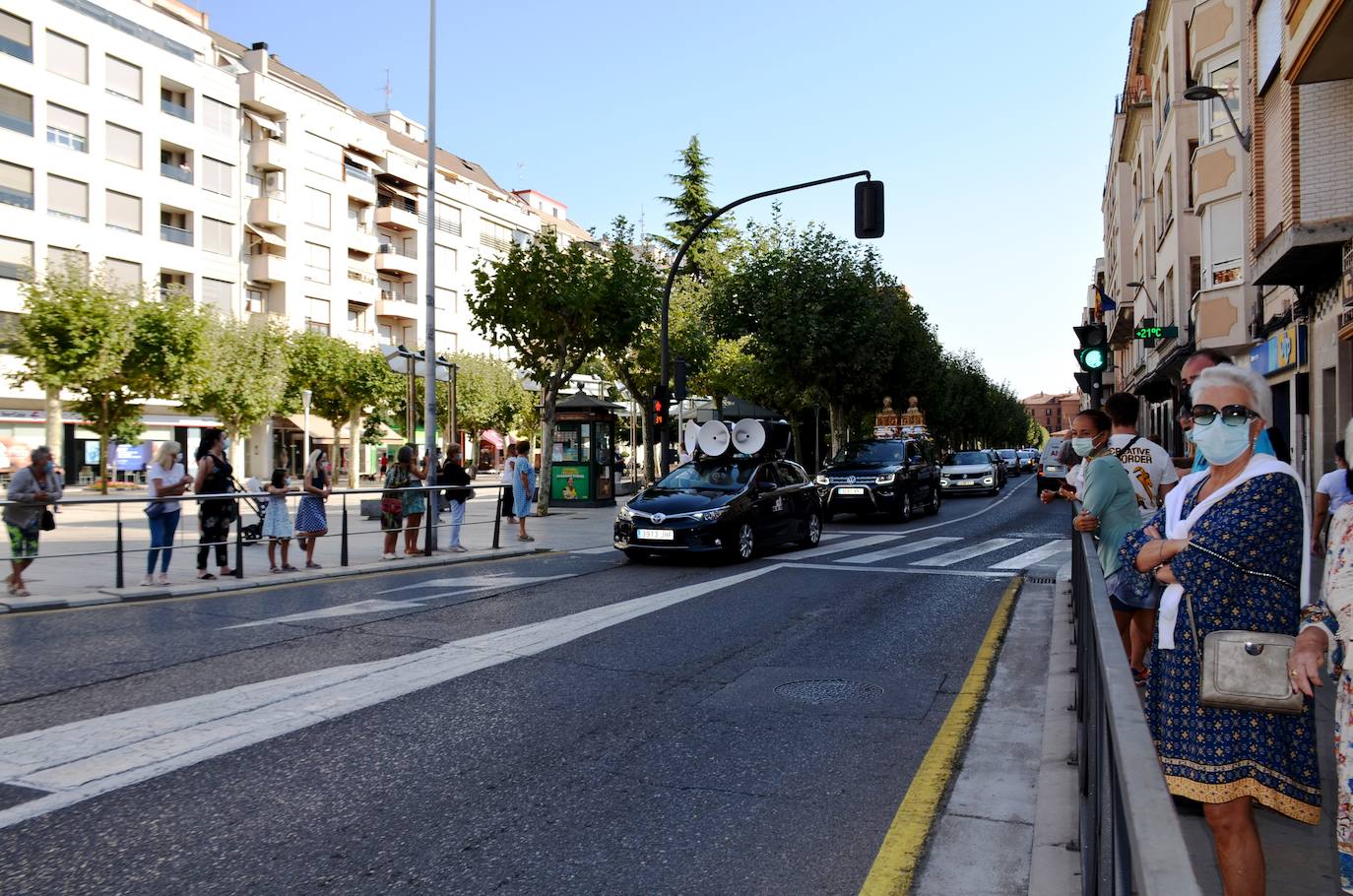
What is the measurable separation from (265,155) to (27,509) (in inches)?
1685

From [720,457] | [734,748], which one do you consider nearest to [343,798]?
[734,748]

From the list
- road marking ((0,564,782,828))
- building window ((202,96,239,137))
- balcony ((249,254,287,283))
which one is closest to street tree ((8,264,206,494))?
building window ((202,96,239,137))

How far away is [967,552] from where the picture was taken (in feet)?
48.9

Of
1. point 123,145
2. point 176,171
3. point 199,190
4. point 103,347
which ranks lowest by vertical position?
point 103,347

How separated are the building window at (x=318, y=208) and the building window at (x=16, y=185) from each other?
16.0 metres

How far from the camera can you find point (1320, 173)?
13648mm

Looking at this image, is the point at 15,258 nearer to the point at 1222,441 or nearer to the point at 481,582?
the point at 481,582

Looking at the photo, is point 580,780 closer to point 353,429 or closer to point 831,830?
point 831,830

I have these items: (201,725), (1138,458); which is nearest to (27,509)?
(201,725)

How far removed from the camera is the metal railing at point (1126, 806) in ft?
4.66

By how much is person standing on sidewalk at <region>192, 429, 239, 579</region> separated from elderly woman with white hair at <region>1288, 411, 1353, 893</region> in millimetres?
11022

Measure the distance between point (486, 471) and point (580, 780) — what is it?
217 ft

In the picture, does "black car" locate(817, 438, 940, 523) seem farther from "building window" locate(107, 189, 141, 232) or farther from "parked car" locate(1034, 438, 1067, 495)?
"building window" locate(107, 189, 141, 232)

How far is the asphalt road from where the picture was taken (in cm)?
360
